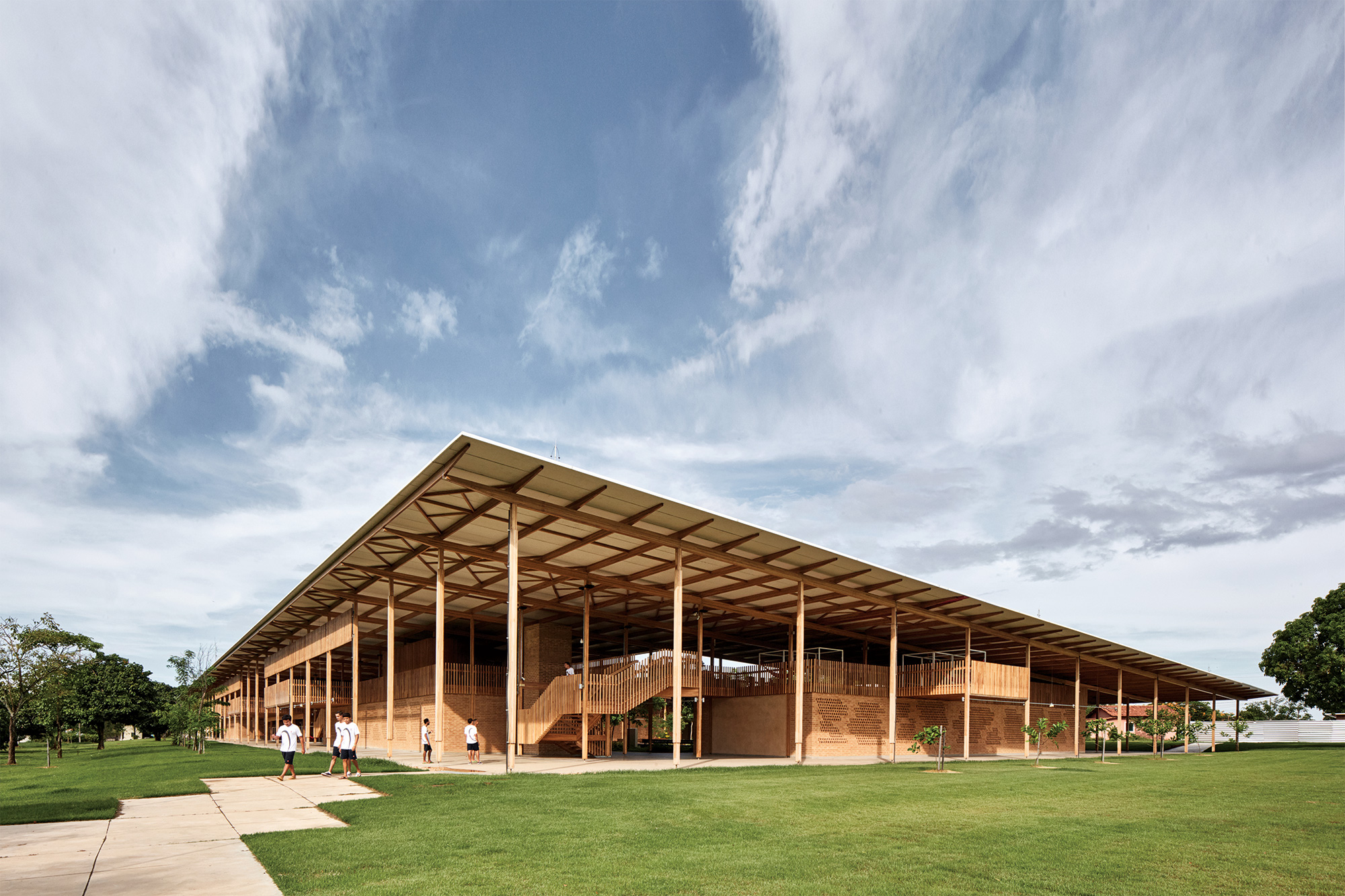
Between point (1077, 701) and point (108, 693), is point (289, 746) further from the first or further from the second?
point (108, 693)

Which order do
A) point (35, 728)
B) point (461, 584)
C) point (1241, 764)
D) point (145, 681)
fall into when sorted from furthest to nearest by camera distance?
1. point (145, 681)
2. point (35, 728)
3. point (461, 584)
4. point (1241, 764)

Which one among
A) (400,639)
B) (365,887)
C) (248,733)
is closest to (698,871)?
(365,887)

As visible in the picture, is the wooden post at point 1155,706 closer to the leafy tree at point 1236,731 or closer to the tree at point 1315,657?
the leafy tree at point 1236,731

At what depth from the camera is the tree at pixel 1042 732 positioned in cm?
2812

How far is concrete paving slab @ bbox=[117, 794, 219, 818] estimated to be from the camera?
41.6 feet

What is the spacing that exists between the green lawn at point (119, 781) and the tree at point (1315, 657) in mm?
59640

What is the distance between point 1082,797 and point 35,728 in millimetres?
85922

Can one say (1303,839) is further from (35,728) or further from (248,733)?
(35,728)

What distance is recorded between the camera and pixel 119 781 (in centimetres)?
2055

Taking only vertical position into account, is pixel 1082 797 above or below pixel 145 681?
above

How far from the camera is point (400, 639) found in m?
46.2

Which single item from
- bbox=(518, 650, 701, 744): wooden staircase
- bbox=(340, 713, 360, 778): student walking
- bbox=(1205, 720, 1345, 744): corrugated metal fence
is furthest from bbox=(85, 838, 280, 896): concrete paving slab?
bbox=(1205, 720, 1345, 744): corrugated metal fence

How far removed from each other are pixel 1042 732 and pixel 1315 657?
36.9 meters

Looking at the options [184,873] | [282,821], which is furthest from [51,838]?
[184,873]
